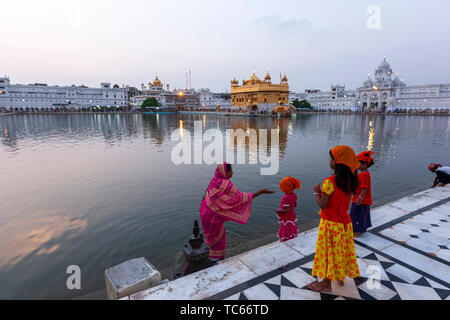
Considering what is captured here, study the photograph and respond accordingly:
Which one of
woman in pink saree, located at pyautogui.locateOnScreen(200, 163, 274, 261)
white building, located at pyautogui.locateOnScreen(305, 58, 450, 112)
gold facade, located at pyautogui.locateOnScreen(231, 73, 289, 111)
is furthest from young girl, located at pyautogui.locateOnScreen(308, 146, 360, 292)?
white building, located at pyautogui.locateOnScreen(305, 58, 450, 112)

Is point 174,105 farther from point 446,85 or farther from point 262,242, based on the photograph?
point 262,242

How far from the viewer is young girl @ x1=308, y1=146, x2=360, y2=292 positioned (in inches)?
94.1

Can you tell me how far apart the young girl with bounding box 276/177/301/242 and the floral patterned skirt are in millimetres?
910

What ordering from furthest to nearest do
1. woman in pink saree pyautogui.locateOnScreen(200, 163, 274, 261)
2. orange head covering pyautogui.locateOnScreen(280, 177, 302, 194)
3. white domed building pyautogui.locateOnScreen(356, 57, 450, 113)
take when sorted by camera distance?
1. white domed building pyautogui.locateOnScreen(356, 57, 450, 113)
2. orange head covering pyautogui.locateOnScreen(280, 177, 302, 194)
3. woman in pink saree pyautogui.locateOnScreen(200, 163, 274, 261)

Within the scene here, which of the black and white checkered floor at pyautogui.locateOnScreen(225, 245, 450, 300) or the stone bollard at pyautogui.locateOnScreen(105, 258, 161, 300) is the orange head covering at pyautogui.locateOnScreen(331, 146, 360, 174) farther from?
the stone bollard at pyautogui.locateOnScreen(105, 258, 161, 300)

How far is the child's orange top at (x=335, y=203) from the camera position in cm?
248

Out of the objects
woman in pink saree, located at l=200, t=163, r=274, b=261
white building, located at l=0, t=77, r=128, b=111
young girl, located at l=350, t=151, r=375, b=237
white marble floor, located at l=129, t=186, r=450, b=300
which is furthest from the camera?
white building, located at l=0, t=77, r=128, b=111

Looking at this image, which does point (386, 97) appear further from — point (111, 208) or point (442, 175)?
point (111, 208)

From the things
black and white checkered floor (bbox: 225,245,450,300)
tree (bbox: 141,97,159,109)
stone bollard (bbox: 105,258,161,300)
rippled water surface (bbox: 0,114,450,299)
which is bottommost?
rippled water surface (bbox: 0,114,450,299)

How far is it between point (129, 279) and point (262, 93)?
60868 mm

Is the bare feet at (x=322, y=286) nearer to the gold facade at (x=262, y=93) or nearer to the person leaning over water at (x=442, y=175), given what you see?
the person leaning over water at (x=442, y=175)

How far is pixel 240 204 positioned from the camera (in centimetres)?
330

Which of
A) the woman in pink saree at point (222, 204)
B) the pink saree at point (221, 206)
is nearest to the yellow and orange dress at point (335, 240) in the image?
the woman in pink saree at point (222, 204)

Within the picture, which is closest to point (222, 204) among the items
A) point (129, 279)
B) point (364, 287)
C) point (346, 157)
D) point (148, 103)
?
point (129, 279)
